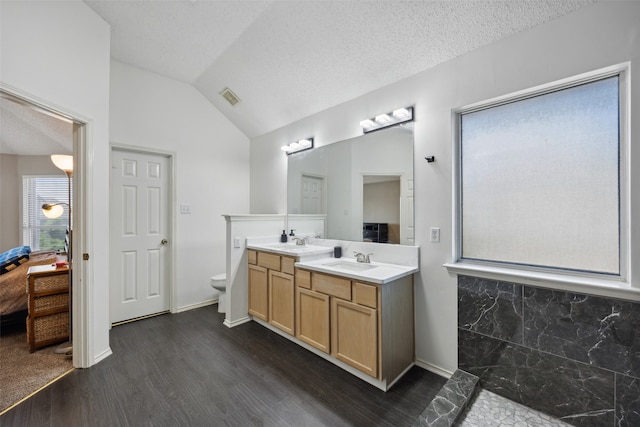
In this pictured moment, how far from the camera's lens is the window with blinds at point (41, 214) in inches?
172

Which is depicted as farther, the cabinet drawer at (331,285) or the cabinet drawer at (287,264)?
the cabinet drawer at (287,264)

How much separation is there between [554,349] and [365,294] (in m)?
1.18

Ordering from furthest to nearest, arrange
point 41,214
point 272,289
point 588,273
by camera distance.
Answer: point 41,214, point 272,289, point 588,273

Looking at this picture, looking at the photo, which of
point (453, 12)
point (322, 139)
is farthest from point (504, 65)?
point (322, 139)

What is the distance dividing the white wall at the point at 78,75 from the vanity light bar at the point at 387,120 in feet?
7.81

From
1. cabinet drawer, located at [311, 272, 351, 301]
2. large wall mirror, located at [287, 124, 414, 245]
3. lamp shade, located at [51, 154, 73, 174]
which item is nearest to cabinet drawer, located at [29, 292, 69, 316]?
lamp shade, located at [51, 154, 73, 174]

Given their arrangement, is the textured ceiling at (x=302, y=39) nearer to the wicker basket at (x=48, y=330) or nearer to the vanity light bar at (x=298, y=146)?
the vanity light bar at (x=298, y=146)

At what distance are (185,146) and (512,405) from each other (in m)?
4.14

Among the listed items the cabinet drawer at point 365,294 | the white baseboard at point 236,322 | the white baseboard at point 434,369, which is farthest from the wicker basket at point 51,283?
the white baseboard at point 434,369

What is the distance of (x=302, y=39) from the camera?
238 cm

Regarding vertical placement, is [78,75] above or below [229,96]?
below

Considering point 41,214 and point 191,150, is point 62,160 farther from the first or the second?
point 41,214

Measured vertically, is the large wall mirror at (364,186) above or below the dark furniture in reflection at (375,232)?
above

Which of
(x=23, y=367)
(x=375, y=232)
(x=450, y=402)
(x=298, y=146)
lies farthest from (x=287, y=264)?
(x=23, y=367)
